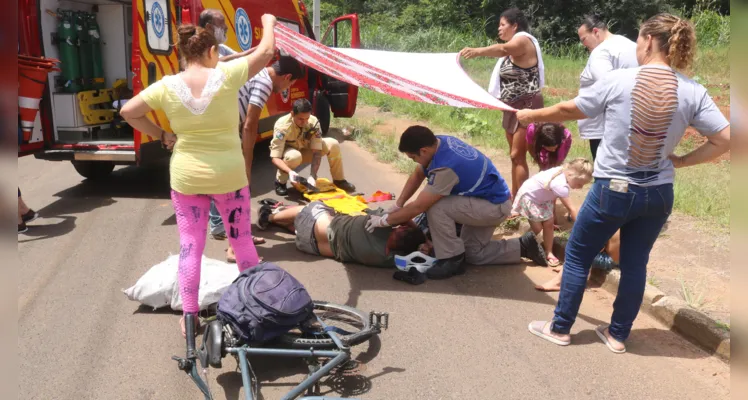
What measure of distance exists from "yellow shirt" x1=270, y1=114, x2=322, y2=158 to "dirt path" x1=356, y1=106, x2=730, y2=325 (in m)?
3.14

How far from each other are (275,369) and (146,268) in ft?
6.73

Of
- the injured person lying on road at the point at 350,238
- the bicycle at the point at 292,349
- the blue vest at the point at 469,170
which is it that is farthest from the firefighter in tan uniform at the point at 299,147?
the bicycle at the point at 292,349

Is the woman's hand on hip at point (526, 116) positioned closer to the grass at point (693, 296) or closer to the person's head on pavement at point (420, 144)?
the person's head on pavement at point (420, 144)

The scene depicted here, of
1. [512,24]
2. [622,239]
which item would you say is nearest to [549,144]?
[512,24]

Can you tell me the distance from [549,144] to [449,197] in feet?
3.99

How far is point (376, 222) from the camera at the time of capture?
187 inches

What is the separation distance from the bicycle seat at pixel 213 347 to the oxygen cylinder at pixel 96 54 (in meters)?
5.75

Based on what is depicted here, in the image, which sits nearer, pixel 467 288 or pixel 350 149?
pixel 467 288

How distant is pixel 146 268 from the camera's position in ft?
16.4

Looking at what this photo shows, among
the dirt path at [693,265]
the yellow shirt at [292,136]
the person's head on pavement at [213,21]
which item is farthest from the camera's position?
the yellow shirt at [292,136]

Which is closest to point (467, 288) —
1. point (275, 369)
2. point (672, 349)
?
point (672, 349)

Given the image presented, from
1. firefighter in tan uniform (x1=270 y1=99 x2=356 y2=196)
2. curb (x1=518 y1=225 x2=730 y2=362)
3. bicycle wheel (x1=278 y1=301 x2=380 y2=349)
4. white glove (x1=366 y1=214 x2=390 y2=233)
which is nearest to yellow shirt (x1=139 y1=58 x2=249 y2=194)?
bicycle wheel (x1=278 y1=301 x2=380 y2=349)

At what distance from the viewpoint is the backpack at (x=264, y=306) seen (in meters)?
3.28

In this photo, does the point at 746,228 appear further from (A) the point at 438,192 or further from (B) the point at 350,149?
(B) the point at 350,149
